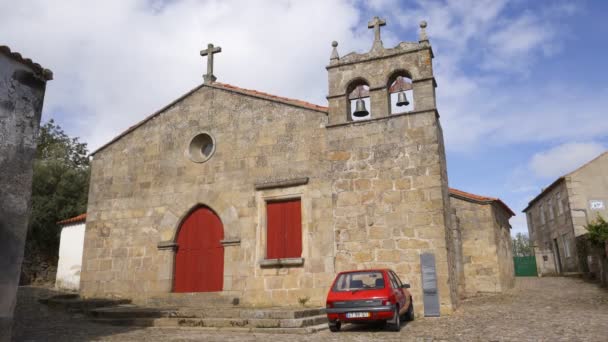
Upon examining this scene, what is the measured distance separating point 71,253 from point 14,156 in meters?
10.8

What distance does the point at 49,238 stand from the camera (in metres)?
23.0

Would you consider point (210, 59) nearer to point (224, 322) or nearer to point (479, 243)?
point (224, 322)

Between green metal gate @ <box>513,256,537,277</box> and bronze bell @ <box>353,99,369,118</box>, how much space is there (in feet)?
74.8

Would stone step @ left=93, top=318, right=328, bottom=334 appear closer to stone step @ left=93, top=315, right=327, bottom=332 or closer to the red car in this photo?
stone step @ left=93, top=315, right=327, bottom=332

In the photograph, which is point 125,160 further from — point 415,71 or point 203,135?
point 415,71

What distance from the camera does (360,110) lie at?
12.0 metres

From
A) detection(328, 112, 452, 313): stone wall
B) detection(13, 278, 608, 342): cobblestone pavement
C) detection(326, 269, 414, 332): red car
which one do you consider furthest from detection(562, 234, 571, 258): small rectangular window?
detection(326, 269, 414, 332): red car

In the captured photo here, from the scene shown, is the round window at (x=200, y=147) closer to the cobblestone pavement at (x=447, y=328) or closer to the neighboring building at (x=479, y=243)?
the cobblestone pavement at (x=447, y=328)

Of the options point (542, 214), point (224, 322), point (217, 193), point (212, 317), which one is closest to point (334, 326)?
point (224, 322)

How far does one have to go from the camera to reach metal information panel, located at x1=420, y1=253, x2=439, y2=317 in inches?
403

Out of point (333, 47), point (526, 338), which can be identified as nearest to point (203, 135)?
point (333, 47)

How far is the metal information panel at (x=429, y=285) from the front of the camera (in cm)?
1024

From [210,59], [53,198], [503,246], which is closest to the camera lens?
[210,59]

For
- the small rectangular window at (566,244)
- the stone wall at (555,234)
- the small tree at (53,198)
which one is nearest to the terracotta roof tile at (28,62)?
the small tree at (53,198)
